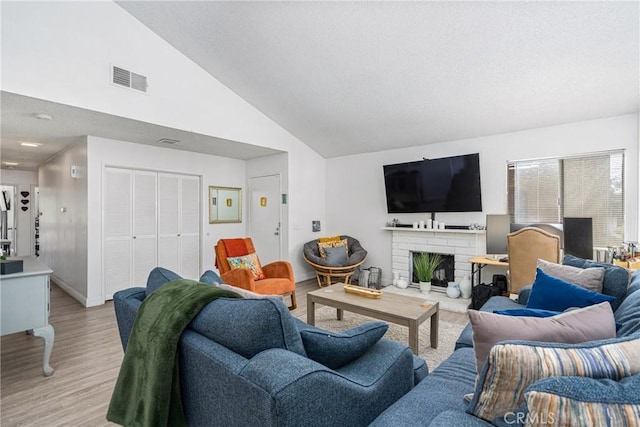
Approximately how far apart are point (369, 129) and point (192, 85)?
2.52 metres

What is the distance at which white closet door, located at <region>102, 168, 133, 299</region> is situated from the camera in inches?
172

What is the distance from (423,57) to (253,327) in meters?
3.14

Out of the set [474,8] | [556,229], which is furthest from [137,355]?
[556,229]

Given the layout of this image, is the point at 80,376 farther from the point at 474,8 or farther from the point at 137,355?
the point at 474,8

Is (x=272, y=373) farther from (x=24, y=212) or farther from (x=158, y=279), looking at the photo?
(x=24, y=212)

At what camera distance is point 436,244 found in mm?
4789

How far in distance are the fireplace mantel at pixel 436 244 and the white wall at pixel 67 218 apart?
14.8 ft

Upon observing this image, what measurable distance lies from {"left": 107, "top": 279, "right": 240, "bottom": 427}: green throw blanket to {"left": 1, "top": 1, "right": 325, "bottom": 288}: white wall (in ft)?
9.11

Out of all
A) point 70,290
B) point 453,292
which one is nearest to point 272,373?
point 453,292

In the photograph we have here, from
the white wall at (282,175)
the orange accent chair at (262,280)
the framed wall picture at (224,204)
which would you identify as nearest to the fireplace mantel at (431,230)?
the white wall at (282,175)

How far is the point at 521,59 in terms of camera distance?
114 inches

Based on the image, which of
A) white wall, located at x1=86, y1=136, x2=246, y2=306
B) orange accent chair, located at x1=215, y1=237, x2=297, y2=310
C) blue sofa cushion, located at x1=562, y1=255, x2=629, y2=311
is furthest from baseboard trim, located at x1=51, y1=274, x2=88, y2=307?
blue sofa cushion, located at x1=562, y1=255, x2=629, y2=311

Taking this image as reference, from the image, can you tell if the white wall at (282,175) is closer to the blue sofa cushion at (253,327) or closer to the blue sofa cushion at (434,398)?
the blue sofa cushion at (434,398)

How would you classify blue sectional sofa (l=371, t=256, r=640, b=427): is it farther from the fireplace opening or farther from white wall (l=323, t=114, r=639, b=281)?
the fireplace opening
